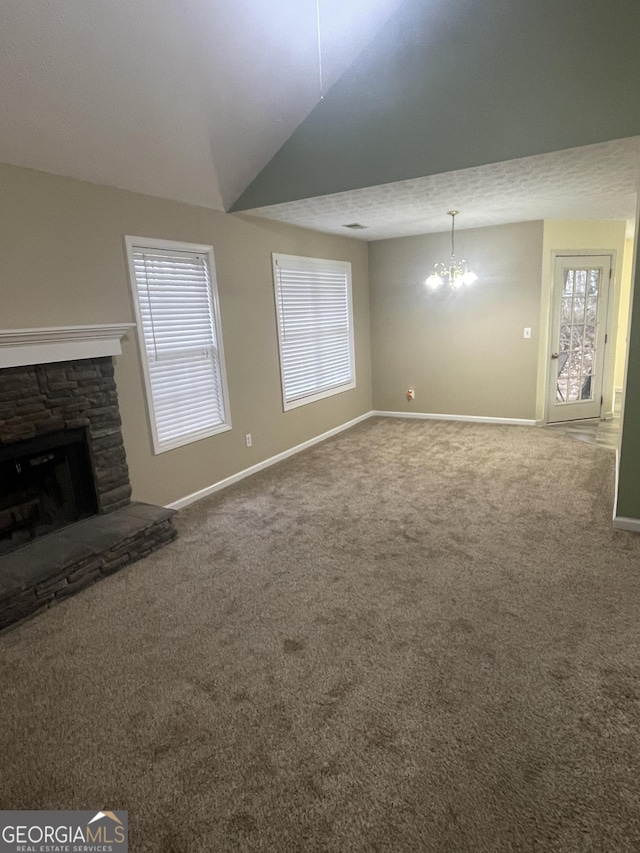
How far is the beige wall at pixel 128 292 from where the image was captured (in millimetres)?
2877

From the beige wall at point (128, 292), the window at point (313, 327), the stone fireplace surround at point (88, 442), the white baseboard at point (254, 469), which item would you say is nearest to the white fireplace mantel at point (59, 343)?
the stone fireplace surround at point (88, 442)

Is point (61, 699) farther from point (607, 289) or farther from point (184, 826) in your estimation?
point (607, 289)

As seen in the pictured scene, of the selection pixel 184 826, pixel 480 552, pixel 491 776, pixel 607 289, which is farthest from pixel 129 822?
pixel 607 289

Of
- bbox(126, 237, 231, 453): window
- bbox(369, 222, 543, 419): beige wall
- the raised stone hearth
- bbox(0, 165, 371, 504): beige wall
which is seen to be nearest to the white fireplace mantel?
bbox(0, 165, 371, 504): beige wall

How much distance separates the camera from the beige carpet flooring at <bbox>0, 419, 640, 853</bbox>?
149 cm

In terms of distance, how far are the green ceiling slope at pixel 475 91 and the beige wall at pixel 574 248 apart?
293cm

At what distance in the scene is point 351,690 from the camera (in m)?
1.99

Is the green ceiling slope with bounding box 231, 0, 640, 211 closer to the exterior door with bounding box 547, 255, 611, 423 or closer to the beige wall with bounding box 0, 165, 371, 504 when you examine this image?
the beige wall with bounding box 0, 165, 371, 504

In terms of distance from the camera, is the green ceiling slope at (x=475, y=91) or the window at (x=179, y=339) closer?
the green ceiling slope at (x=475, y=91)

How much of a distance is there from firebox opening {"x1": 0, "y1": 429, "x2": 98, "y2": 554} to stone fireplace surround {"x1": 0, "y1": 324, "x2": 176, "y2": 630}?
0.23ft

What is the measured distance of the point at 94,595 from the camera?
2.80m

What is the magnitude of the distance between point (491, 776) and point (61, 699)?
172 cm

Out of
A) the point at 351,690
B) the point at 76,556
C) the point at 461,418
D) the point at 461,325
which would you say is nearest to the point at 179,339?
the point at 76,556

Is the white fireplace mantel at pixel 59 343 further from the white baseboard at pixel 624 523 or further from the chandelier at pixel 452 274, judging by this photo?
the chandelier at pixel 452 274
